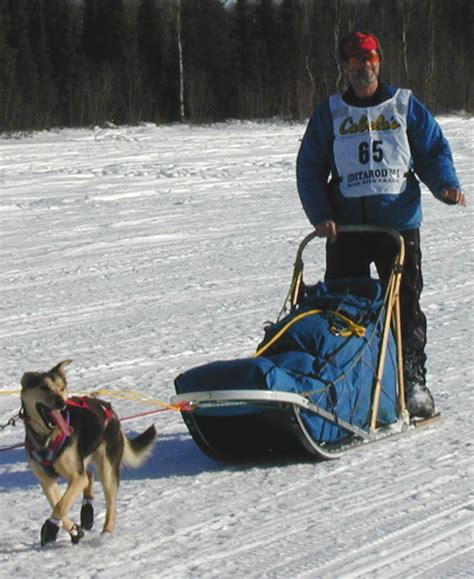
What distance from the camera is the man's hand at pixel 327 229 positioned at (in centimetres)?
480

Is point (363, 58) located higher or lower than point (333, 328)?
higher

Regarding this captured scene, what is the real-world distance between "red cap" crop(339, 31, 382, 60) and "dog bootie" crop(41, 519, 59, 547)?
93.6 inches

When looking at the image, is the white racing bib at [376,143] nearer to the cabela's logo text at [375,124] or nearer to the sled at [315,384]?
the cabela's logo text at [375,124]

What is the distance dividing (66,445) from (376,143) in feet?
6.64

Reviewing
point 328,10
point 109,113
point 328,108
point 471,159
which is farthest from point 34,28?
point 328,108

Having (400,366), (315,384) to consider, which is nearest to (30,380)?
(315,384)

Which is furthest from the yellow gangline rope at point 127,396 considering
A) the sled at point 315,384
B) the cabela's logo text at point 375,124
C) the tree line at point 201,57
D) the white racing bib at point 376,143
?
the tree line at point 201,57

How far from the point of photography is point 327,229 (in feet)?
15.8

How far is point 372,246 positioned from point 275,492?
1.37 metres

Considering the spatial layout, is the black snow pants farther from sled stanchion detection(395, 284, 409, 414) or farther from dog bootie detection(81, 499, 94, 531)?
dog bootie detection(81, 499, 94, 531)

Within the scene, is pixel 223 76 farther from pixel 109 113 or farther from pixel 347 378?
pixel 347 378

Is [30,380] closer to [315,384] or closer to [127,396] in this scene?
Answer: [315,384]

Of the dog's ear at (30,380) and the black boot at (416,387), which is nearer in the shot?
the dog's ear at (30,380)

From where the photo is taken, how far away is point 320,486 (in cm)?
416
